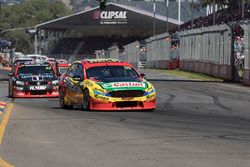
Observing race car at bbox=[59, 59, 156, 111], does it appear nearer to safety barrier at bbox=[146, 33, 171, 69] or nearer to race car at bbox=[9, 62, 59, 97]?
race car at bbox=[9, 62, 59, 97]

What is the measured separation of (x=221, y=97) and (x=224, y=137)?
40.9ft

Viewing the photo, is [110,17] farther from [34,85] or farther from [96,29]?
[34,85]

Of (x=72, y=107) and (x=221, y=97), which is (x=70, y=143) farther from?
(x=221, y=97)

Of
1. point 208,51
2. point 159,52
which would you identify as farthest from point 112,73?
point 159,52

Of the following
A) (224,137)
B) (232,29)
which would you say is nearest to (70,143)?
(224,137)

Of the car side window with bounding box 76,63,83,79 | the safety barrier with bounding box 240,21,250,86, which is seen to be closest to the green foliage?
the safety barrier with bounding box 240,21,250,86

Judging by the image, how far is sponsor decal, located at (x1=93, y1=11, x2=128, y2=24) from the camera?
101 meters

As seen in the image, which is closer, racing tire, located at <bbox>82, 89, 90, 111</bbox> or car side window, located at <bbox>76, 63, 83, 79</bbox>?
racing tire, located at <bbox>82, 89, 90, 111</bbox>

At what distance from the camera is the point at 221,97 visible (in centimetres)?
2369

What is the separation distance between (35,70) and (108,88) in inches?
400

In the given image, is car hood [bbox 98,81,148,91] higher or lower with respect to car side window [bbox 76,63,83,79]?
lower

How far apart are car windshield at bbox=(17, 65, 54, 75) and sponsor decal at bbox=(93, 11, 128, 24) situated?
7439 centimetres

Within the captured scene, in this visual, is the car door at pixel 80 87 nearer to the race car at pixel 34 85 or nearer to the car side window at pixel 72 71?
the car side window at pixel 72 71

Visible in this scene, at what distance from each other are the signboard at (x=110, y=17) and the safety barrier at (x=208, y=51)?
156 feet
